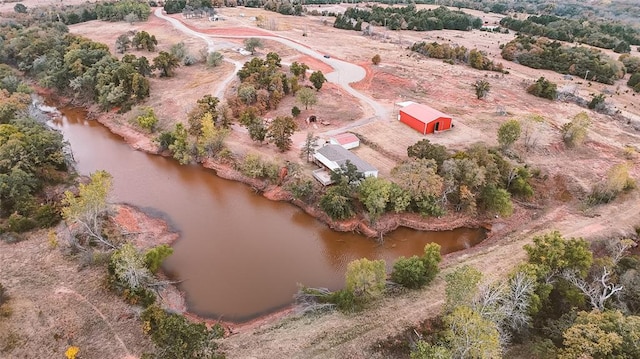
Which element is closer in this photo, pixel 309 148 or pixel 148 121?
pixel 309 148

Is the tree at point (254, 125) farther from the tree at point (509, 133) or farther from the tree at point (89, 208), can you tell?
the tree at point (509, 133)

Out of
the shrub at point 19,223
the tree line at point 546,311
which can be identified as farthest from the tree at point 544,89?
the shrub at point 19,223

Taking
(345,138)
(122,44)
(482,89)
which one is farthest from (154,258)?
(122,44)

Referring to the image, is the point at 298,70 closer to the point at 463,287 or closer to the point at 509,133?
the point at 509,133

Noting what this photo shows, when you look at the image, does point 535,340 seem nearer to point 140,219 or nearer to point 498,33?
point 140,219

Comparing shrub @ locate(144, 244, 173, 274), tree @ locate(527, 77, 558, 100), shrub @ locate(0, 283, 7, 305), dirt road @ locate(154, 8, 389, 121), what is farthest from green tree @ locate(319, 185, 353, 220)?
tree @ locate(527, 77, 558, 100)

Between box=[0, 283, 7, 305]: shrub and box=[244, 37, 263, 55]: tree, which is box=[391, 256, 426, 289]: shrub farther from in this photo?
box=[244, 37, 263, 55]: tree
